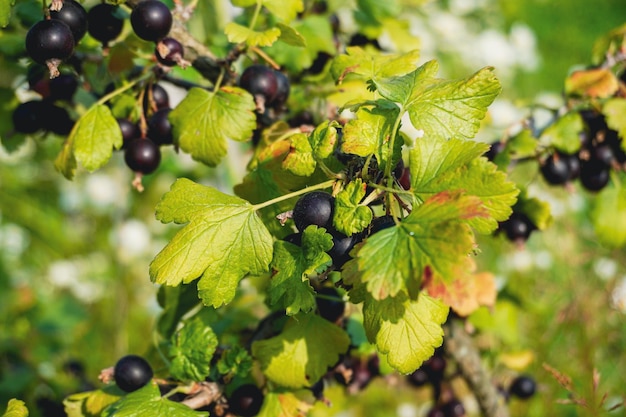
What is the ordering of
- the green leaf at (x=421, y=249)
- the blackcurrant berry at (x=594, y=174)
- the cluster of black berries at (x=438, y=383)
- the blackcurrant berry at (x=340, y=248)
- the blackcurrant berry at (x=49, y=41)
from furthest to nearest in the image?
the cluster of black berries at (x=438, y=383)
the blackcurrant berry at (x=594, y=174)
the blackcurrant berry at (x=49, y=41)
the blackcurrant berry at (x=340, y=248)
the green leaf at (x=421, y=249)

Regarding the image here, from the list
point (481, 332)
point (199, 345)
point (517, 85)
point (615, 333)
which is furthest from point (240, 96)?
point (517, 85)

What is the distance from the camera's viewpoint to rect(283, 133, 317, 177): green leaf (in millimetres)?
861

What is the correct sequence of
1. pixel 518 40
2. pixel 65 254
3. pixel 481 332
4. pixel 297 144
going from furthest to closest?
pixel 518 40, pixel 65 254, pixel 481 332, pixel 297 144

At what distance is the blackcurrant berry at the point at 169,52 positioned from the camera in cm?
101

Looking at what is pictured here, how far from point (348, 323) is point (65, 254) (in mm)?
2906

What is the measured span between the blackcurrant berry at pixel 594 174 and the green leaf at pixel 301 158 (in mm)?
775

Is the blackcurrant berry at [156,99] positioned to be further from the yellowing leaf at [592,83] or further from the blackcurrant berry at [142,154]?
the yellowing leaf at [592,83]

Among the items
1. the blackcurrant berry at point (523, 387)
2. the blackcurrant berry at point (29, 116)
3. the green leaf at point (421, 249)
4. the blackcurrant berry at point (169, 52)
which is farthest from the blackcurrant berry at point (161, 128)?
the blackcurrant berry at point (523, 387)

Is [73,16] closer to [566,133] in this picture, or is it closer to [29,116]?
[29,116]

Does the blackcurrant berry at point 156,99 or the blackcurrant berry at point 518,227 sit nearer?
the blackcurrant berry at point 156,99

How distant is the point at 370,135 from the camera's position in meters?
0.83

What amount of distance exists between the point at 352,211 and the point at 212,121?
15.2 inches

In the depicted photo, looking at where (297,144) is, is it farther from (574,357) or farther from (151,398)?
(574,357)

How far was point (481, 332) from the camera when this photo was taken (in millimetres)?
1612
